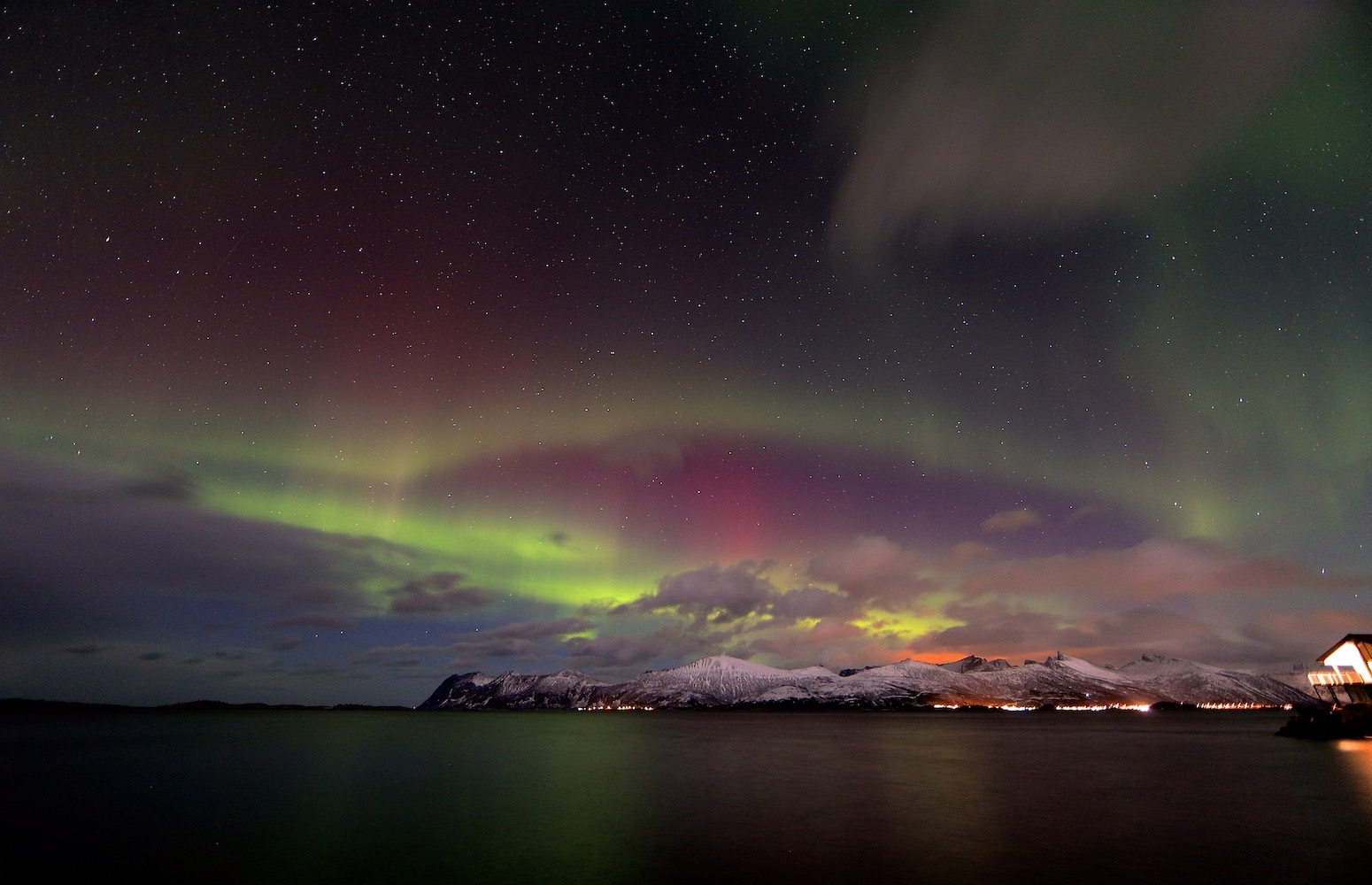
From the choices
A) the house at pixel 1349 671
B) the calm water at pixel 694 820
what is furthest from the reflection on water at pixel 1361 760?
the house at pixel 1349 671

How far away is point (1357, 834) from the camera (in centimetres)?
3825

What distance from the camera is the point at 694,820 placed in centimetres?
4341

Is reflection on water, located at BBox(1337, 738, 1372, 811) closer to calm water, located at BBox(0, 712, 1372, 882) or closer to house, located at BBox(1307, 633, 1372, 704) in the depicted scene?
calm water, located at BBox(0, 712, 1372, 882)

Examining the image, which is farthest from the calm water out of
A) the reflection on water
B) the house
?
the house

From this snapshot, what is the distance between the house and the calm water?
9.14 meters

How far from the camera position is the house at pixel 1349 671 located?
90875 millimetres

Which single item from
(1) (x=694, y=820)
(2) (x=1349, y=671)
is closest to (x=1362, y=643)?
(2) (x=1349, y=671)

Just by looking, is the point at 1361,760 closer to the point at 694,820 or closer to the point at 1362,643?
the point at 1362,643

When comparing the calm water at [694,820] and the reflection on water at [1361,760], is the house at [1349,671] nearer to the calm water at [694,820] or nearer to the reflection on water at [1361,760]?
the reflection on water at [1361,760]

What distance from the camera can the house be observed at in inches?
3578

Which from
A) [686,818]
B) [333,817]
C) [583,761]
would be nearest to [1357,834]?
[686,818]

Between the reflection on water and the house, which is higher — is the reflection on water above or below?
below

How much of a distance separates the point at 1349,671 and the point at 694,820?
325ft

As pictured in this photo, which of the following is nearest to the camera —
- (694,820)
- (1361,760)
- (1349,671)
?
(694,820)
